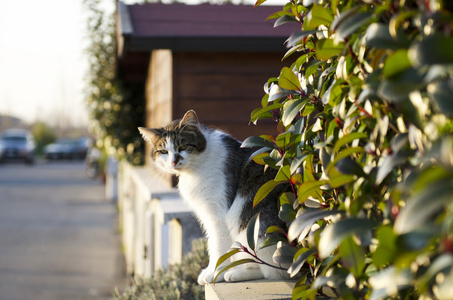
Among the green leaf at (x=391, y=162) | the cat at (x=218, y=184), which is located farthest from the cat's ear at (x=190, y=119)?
the green leaf at (x=391, y=162)

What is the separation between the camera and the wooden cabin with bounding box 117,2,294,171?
485cm

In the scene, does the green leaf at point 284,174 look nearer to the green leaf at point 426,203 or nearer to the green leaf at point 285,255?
the green leaf at point 285,255

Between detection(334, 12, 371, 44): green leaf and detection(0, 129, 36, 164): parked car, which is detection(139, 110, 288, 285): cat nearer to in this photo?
detection(334, 12, 371, 44): green leaf

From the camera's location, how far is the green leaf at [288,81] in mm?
1589

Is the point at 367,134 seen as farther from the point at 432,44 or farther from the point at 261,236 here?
the point at 261,236

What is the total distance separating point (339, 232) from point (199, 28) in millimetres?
4622

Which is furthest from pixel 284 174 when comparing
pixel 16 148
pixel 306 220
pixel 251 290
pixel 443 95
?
pixel 16 148

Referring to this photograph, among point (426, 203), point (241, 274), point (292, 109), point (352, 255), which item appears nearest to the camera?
point (426, 203)

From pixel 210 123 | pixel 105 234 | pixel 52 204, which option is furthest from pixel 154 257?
pixel 52 204

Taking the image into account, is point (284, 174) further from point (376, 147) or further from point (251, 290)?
point (251, 290)

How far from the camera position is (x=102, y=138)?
9625 millimetres

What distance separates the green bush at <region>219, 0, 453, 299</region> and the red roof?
3.17m

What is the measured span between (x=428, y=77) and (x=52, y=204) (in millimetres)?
14242

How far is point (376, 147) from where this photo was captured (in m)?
1.19
